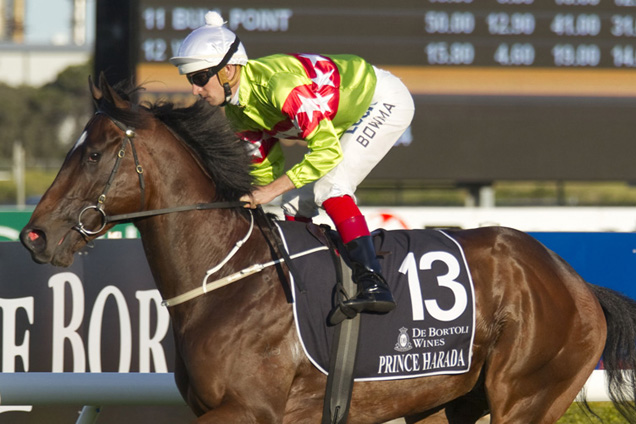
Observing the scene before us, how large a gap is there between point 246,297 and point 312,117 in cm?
55

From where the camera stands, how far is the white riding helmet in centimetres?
263

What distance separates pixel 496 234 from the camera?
2904 millimetres

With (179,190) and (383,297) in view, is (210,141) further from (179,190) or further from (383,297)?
(383,297)

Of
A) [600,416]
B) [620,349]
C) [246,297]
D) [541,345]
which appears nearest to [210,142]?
[246,297]

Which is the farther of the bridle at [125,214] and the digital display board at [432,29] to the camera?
the digital display board at [432,29]

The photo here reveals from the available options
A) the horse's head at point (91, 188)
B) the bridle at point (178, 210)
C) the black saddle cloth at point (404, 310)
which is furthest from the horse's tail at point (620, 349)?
the horse's head at point (91, 188)

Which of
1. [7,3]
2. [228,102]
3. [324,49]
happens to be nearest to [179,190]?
[228,102]

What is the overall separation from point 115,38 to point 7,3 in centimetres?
2022

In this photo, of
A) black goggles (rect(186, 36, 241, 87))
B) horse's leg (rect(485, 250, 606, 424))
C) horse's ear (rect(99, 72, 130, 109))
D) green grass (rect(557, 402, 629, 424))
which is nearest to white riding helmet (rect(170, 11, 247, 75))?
black goggles (rect(186, 36, 241, 87))

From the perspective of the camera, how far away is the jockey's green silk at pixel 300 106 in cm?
257

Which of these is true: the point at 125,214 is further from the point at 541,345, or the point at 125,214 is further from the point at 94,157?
the point at 541,345

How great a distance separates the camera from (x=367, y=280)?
2553 millimetres

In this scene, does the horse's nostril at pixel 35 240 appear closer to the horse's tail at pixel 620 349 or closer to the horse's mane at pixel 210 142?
the horse's mane at pixel 210 142

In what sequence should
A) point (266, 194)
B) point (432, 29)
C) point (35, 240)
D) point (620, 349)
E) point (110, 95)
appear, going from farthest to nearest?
point (432, 29) → point (620, 349) → point (266, 194) → point (110, 95) → point (35, 240)
